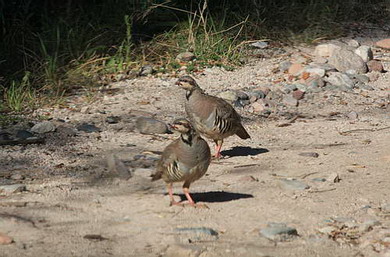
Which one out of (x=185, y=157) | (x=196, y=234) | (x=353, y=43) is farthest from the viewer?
(x=353, y=43)

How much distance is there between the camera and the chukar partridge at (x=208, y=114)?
6.39 meters

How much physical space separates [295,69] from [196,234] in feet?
15.7

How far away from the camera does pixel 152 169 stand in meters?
6.10

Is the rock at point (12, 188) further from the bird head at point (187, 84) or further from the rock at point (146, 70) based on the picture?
the rock at point (146, 70)

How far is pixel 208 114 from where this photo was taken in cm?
640

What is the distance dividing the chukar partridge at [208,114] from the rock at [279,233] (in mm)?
1804

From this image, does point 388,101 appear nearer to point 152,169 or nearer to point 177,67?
point 177,67

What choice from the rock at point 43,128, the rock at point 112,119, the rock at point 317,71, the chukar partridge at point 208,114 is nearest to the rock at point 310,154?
the chukar partridge at point 208,114

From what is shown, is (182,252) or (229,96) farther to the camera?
(229,96)

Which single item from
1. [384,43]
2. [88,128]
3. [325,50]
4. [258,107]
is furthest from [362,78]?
[88,128]

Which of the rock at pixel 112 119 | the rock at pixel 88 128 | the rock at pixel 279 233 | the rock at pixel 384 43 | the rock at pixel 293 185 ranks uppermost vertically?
the rock at pixel 279 233

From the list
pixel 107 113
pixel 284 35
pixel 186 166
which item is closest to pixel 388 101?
pixel 284 35

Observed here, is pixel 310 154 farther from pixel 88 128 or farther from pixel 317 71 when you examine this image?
pixel 317 71

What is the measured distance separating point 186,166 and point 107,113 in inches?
110
